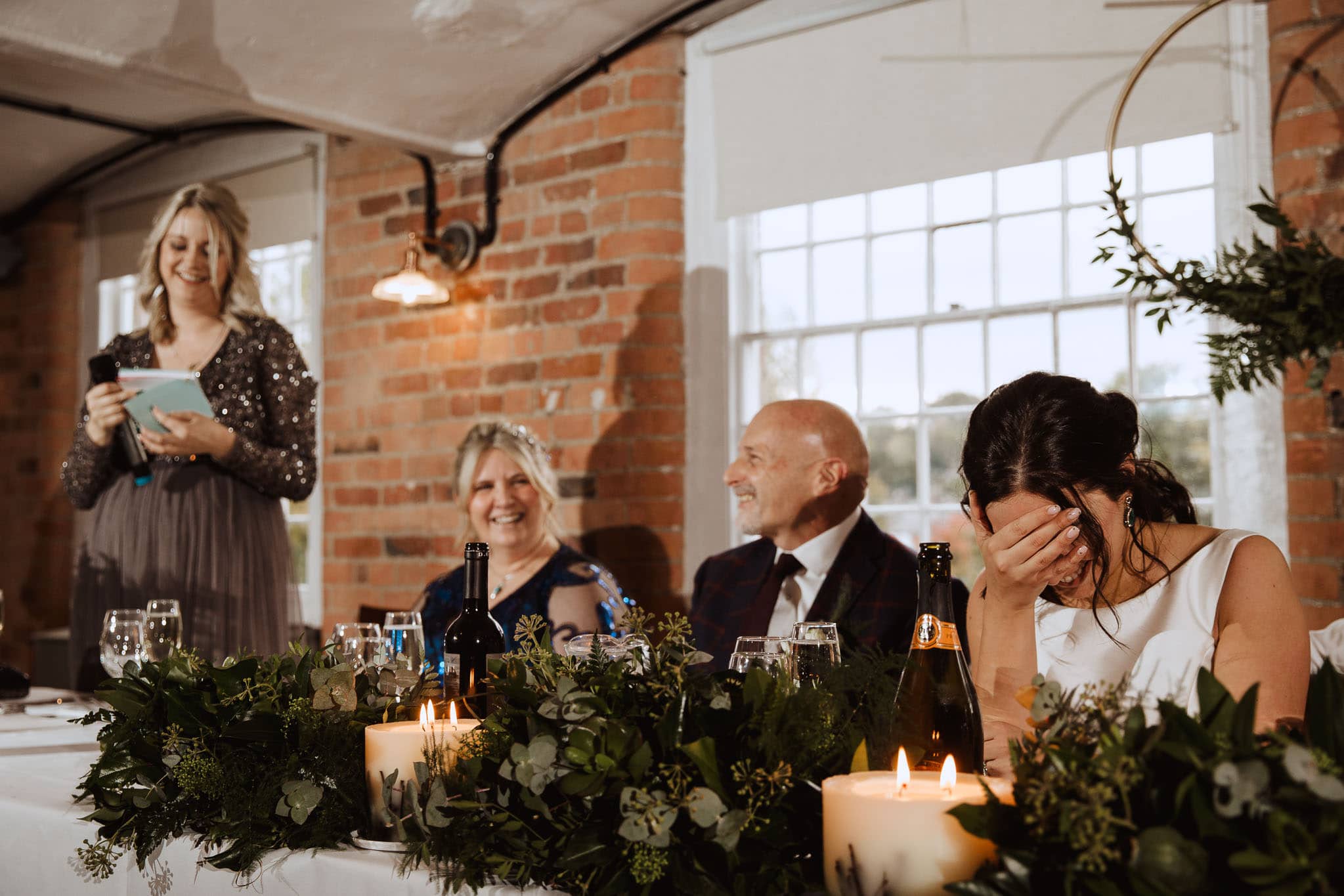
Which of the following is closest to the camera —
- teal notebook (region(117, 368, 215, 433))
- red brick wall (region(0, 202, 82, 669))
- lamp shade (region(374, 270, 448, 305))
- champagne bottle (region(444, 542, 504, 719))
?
champagne bottle (region(444, 542, 504, 719))

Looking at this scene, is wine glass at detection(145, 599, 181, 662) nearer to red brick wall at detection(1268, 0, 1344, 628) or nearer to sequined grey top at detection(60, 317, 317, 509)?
sequined grey top at detection(60, 317, 317, 509)

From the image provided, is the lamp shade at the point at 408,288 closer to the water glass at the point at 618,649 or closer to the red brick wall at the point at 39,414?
the red brick wall at the point at 39,414

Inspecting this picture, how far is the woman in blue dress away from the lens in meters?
2.74

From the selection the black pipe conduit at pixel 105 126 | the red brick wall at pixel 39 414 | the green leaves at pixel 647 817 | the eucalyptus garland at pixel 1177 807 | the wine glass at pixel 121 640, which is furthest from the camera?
the red brick wall at pixel 39 414

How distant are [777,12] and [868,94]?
415mm

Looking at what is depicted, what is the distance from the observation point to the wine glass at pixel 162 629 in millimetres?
1754

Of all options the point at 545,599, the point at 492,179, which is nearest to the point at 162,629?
the point at 545,599

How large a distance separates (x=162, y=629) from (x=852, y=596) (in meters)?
1.20

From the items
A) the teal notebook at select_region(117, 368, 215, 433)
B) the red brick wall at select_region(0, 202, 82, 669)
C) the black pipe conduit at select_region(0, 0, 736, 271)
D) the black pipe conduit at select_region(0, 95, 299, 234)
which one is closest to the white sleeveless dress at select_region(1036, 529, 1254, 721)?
the teal notebook at select_region(117, 368, 215, 433)

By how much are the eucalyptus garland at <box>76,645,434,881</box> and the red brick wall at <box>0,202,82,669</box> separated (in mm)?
4612

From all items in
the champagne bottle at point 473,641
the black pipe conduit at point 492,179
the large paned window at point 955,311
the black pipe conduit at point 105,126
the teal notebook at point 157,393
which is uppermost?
the black pipe conduit at point 105,126

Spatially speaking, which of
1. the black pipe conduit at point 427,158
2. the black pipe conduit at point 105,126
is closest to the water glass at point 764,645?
the black pipe conduit at point 427,158

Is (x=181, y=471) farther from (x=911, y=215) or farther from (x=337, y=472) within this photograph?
(x=911, y=215)

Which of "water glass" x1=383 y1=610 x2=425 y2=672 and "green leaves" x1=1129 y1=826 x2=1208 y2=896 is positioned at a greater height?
"water glass" x1=383 y1=610 x2=425 y2=672
